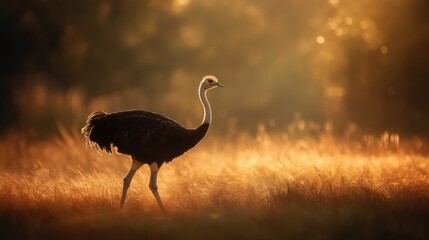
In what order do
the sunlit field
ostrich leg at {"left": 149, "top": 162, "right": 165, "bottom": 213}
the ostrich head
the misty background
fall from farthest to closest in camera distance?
the misty background
the ostrich head
ostrich leg at {"left": 149, "top": 162, "right": 165, "bottom": 213}
the sunlit field

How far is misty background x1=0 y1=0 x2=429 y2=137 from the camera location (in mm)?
28016

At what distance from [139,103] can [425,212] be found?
21.7 m

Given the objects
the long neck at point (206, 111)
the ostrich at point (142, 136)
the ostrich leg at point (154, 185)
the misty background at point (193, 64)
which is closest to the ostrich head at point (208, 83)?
the long neck at point (206, 111)

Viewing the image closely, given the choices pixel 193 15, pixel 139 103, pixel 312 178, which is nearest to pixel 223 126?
pixel 139 103

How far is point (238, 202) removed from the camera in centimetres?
1406

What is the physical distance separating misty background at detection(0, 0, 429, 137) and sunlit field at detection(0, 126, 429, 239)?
363 inches

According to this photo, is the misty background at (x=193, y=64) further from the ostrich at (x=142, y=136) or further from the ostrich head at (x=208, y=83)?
the ostrich at (x=142, y=136)

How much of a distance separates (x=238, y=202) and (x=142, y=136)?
75.0 inches

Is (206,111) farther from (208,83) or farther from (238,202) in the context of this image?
(238,202)

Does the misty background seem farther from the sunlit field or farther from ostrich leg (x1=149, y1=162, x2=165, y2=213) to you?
ostrich leg (x1=149, y1=162, x2=165, y2=213)

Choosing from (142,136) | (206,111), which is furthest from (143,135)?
(206,111)

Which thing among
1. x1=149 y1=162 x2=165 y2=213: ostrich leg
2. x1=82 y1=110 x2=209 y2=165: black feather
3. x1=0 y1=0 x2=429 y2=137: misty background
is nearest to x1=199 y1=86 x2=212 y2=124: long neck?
x1=82 y1=110 x2=209 y2=165: black feather

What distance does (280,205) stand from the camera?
13.7 metres

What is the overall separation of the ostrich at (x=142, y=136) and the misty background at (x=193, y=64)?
10462 millimetres
